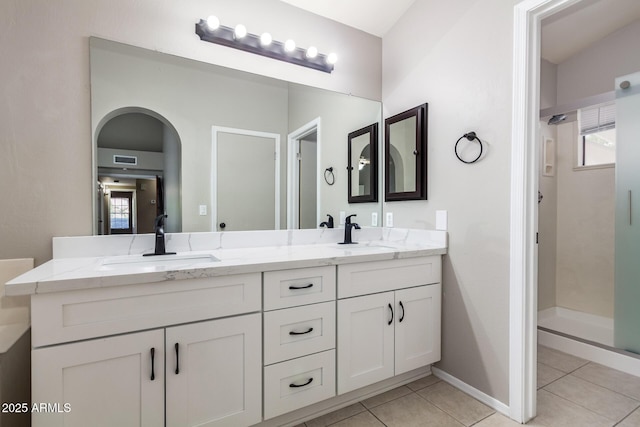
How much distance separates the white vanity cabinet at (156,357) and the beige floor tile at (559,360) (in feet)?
6.73

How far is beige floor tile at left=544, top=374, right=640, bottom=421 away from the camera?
160 centimetres

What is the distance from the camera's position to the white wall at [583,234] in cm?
271

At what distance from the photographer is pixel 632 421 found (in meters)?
1.51

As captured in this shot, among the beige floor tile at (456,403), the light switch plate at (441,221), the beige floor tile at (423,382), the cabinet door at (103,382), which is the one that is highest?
the light switch plate at (441,221)

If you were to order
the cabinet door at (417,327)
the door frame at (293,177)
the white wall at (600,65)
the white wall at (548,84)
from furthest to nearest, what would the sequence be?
the white wall at (548,84)
the white wall at (600,65)
the door frame at (293,177)
the cabinet door at (417,327)

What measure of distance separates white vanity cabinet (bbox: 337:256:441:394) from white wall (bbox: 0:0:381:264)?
Result: 1.35m

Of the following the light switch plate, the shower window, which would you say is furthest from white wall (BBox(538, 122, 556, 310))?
the light switch plate

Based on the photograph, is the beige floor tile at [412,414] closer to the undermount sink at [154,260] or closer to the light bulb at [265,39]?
the undermount sink at [154,260]

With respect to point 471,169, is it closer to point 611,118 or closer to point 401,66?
point 401,66

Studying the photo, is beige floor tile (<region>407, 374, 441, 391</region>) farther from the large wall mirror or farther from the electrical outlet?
the large wall mirror

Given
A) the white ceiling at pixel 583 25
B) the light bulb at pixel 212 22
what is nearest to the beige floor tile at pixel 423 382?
the light bulb at pixel 212 22

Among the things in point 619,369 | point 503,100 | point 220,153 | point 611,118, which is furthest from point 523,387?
point 611,118

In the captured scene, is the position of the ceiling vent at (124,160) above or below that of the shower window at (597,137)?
below

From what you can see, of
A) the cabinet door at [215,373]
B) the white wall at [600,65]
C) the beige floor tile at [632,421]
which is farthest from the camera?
the white wall at [600,65]
